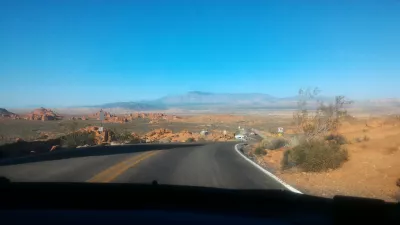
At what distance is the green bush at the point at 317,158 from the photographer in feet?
58.0

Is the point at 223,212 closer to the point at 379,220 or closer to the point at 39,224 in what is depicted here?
the point at 379,220

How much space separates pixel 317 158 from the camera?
17.8 m

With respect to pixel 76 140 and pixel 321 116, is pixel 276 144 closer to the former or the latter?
pixel 321 116

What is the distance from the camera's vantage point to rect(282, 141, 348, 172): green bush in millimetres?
17672

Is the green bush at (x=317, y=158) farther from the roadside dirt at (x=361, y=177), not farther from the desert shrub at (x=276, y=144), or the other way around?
the desert shrub at (x=276, y=144)

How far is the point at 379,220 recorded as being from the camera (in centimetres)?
466

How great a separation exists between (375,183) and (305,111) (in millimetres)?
21287

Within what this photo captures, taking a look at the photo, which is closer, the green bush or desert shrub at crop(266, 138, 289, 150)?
the green bush

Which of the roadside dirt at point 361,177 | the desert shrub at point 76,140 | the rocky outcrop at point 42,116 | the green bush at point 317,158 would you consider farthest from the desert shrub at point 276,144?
the rocky outcrop at point 42,116

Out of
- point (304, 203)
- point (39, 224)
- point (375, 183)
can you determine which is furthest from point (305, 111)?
point (39, 224)

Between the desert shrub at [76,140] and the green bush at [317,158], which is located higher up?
the green bush at [317,158]

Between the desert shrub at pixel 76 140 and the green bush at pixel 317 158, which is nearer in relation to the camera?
the green bush at pixel 317 158

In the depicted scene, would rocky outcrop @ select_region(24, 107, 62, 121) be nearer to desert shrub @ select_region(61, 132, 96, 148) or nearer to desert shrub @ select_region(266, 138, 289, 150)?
desert shrub @ select_region(61, 132, 96, 148)

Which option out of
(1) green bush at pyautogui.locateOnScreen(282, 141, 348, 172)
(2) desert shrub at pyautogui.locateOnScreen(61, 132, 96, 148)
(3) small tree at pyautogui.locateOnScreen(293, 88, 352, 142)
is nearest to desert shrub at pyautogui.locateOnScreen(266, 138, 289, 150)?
(3) small tree at pyautogui.locateOnScreen(293, 88, 352, 142)
